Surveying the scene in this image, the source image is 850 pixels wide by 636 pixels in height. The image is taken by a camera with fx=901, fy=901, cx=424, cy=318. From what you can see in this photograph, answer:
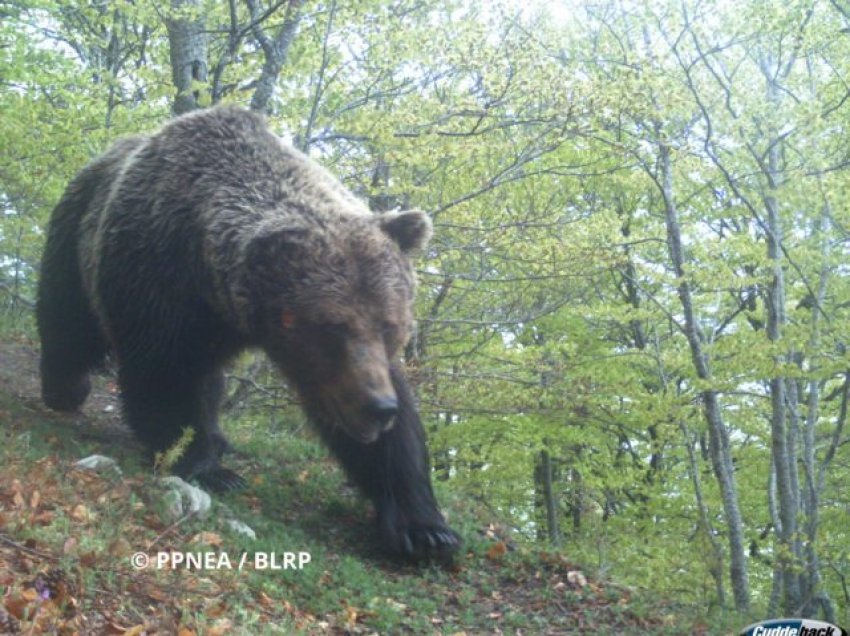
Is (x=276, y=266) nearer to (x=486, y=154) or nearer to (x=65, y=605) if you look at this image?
(x=65, y=605)

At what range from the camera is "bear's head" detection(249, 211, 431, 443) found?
204 inches

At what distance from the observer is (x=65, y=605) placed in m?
3.44

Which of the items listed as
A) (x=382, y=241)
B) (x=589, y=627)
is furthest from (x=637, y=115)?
(x=589, y=627)

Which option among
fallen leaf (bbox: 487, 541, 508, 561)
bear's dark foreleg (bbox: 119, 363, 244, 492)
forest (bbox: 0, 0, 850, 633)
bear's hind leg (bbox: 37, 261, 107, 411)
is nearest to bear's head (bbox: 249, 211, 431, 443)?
bear's dark foreleg (bbox: 119, 363, 244, 492)

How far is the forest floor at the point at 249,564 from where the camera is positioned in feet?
12.2

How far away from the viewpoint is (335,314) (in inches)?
208

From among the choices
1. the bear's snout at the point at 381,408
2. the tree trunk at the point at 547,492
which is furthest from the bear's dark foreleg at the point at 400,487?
the tree trunk at the point at 547,492

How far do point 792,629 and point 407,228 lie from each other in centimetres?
400

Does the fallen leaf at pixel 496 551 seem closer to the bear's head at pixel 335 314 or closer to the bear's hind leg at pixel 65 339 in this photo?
the bear's head at pixel 335 314

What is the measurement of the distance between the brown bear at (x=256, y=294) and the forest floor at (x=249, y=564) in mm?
489

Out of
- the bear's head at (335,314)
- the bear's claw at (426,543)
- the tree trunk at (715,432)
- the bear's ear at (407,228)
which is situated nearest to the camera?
the bear's head at (335,314)

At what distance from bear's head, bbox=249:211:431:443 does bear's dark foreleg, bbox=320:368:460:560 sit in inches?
23.9

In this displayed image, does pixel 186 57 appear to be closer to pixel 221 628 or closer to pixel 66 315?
pixel 66 315

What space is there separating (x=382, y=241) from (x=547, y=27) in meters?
8.46
